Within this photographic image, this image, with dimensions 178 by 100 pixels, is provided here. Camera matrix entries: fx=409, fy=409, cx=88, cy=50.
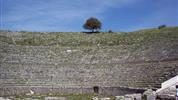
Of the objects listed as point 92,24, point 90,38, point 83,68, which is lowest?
point 83,68

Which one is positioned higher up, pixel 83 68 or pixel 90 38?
pixel 90 38

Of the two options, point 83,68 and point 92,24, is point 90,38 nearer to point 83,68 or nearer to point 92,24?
point 92,24

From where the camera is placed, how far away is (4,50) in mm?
40125

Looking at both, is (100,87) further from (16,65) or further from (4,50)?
(4,50)

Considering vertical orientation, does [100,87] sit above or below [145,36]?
below

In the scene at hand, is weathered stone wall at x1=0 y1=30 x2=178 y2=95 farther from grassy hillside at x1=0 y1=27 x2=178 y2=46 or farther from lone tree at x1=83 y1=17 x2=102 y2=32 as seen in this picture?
lone tree at x1=83 y1=17 x2=102 y2=32

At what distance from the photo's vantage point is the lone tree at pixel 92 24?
5212cm

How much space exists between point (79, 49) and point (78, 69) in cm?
495

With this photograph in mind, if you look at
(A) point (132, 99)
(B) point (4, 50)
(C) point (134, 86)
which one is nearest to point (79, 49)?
(B) point (4, 50)

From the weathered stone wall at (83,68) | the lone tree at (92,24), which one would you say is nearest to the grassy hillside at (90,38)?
the weathered stone wall at (83,68)

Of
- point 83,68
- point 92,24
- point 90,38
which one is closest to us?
point 83,68

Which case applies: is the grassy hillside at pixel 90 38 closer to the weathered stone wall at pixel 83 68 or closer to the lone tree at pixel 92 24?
the weathered stone wall at pixel 83 68

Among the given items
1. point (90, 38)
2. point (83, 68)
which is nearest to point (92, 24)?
point (90, 38)

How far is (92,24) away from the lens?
171 ft
